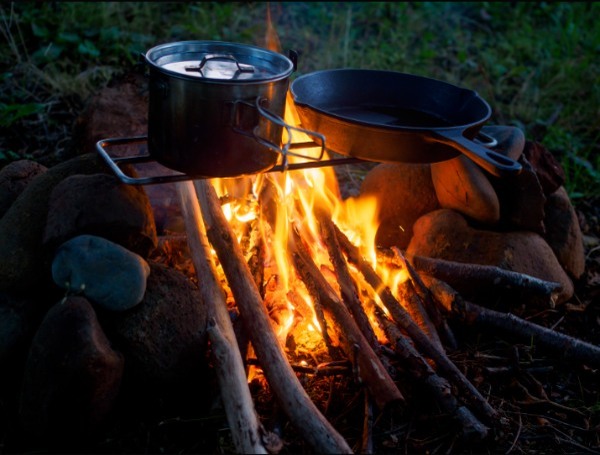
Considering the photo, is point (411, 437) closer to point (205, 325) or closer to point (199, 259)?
point (205, 325)

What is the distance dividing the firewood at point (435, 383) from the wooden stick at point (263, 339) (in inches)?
18.0

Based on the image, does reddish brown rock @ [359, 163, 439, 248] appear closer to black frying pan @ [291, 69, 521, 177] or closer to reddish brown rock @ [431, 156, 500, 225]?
reddish brown rock @ [431, 156, 500, 225]

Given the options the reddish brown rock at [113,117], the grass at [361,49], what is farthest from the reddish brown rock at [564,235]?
the reddish brown rock at [113,117]

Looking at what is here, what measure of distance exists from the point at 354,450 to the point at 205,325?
0.65 meters

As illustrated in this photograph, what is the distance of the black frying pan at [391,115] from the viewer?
6.24ft

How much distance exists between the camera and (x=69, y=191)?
6.78ft

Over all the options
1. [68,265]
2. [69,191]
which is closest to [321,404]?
[68,265]

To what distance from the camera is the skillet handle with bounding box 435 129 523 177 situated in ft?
5.54

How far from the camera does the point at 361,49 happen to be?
17.8 ft

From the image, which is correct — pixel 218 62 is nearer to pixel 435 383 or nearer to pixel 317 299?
pixel 317 299

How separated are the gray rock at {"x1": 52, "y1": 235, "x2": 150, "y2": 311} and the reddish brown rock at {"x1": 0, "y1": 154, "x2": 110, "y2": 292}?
0.17 metres

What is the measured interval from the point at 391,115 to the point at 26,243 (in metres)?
1.48

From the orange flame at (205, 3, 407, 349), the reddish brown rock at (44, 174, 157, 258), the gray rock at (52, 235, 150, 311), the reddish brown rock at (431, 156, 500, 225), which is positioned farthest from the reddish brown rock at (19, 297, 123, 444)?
the reddish brown rock at (431, 156, 500, 225)

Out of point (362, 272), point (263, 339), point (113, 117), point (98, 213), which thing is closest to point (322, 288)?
point (362, 272)
